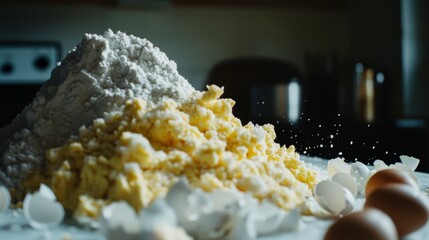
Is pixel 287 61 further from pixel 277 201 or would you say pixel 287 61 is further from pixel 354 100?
pixel 277 201

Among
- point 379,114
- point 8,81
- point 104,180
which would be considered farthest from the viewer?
point 379,114

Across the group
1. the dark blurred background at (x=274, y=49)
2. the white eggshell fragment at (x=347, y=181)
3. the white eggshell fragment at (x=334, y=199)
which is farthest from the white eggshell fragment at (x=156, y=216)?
the dark blurred background at (x=274, y=49)

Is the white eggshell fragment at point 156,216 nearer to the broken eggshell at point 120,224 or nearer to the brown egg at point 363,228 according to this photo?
the broken eggshell at point 120,224

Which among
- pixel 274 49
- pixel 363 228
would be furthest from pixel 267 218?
pixel 274 49

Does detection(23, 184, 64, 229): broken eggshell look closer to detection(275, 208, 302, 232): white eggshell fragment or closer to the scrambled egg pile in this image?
the scrambled egg pile

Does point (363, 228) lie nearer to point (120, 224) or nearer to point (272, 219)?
point (272, 219)

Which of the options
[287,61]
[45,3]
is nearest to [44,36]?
[45,3]

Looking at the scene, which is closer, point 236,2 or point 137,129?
point 137,129
